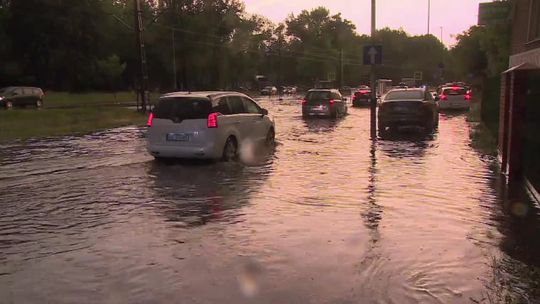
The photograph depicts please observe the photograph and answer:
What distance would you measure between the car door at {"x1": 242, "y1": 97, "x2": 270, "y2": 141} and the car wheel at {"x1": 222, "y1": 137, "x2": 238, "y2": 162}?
85cm

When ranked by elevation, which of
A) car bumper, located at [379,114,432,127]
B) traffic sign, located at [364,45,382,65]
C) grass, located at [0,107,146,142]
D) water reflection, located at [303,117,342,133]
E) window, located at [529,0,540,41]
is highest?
window, located at [529,0,540,41]

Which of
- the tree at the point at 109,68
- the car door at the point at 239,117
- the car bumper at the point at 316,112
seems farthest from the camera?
the tree at the point at 109,68

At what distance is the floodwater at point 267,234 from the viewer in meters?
4.74

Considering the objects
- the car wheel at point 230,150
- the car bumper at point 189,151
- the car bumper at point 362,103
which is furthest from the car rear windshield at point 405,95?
the car bumper at point 362,103

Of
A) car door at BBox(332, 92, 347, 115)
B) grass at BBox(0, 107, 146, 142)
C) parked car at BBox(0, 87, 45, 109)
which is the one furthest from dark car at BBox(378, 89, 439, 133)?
parked car at BBox(0, 87, 45, 109)

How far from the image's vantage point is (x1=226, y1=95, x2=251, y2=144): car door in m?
12.6

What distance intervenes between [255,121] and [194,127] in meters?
2.43

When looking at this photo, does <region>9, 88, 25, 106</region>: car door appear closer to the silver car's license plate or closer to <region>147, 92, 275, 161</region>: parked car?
<region>147, 92, 275, 161</region>: parked car

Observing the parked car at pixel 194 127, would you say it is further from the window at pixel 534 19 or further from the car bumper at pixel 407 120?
the car bumper at pixel 407 120

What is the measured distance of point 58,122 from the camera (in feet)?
84.1

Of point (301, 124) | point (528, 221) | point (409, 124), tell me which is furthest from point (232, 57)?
point (528, 221)

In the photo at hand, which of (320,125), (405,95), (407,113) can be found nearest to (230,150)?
(407,113)

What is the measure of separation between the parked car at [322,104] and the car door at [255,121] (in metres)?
12.9

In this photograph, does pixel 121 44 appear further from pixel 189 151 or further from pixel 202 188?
pixel 202 188
